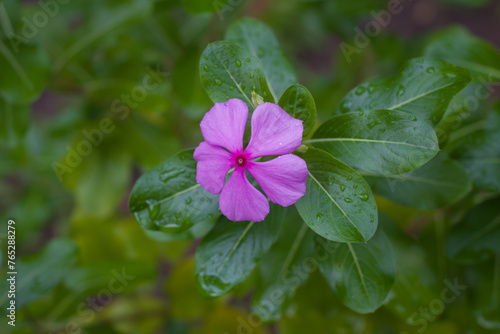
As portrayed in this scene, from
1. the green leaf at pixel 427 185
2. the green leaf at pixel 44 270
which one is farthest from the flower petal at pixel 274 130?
the green leaf at pixel 44 270

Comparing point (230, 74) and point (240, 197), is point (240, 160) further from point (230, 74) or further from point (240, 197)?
point (230, 74)

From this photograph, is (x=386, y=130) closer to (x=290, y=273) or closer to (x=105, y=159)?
(x=290, y=273)

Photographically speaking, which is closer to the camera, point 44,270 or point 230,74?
point 230,74

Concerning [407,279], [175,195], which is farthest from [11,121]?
[407,279]

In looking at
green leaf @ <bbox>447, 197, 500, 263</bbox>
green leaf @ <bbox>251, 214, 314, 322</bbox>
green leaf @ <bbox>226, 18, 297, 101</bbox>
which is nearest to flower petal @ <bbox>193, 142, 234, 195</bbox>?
green leaf @ <bbox>226, 18, 297, 101</bbox>

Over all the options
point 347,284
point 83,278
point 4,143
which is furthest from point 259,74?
point 4,143

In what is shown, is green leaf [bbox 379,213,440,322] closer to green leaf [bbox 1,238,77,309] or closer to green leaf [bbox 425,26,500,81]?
green leaf [bbox 425,26,500,81]
